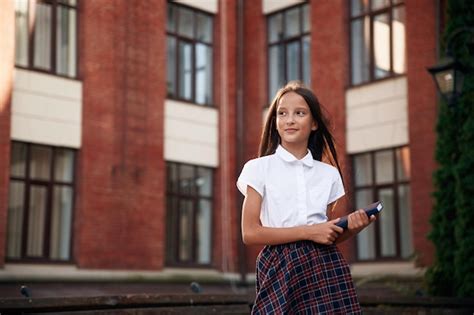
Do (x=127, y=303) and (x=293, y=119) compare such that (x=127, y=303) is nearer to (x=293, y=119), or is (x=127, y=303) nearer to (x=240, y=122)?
(x=293, y=119)

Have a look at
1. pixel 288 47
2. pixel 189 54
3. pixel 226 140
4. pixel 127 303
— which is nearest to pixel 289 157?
pixel 127 303

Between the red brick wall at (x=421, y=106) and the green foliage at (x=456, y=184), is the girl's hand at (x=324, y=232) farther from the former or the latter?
the red brick wall at (x=421, y=106)

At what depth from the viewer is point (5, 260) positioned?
14391 millimetres

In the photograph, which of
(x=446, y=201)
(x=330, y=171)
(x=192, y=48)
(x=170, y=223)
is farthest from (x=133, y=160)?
(x=330, y=171)

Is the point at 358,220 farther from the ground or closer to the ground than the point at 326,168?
closer to the ground

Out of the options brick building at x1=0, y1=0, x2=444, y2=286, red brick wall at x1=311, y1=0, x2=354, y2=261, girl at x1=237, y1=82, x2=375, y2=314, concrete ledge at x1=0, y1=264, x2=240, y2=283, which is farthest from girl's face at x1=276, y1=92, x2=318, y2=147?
red brick wall at x1=311, y1=0, x2=354, y2=261

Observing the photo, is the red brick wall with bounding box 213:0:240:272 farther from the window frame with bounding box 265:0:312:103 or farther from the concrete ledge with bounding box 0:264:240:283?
the window frame with bounding box 265:0:312:103

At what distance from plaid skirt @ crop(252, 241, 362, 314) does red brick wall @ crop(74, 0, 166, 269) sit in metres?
12.8

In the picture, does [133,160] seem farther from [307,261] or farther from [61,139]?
[307,261]

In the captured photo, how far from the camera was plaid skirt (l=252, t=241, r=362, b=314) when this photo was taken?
121 inches

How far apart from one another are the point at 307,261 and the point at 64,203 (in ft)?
42.1

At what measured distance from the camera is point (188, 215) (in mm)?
17406

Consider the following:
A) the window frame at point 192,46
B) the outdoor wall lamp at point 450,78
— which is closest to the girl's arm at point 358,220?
the outdoor wall lamp at point 450,78

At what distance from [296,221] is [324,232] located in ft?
0.59
